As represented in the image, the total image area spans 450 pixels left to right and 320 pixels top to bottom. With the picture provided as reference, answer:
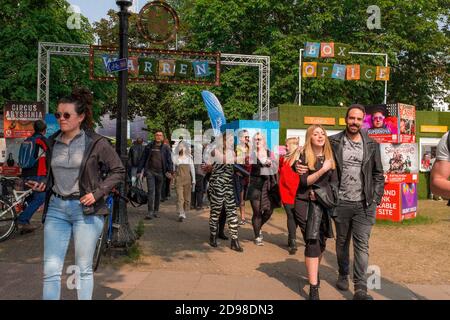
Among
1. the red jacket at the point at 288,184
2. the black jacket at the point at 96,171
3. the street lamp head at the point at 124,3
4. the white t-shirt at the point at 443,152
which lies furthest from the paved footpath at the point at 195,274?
the street lamp head at the point at 124,3

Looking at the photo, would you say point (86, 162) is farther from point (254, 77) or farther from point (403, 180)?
point (254, 77)

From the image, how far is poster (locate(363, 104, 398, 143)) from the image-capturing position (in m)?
11.4

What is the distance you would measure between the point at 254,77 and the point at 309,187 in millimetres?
23277

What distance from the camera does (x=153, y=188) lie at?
10930 millimetres

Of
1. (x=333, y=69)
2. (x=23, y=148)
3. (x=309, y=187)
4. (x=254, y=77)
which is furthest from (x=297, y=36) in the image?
(x=309, y=187)

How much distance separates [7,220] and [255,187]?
159 inches

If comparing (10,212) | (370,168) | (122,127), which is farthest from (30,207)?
(370,168)

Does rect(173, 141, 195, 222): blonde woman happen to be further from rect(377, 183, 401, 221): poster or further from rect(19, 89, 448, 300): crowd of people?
rect(377, 183, 401, 221): poster

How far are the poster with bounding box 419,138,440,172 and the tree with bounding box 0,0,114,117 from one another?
16.5 metres

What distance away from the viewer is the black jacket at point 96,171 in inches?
150

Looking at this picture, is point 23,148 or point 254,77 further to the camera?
point 254,77

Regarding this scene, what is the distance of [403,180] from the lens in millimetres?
11492

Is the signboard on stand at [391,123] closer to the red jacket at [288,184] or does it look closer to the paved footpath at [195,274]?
the paved footpath at [195,274]

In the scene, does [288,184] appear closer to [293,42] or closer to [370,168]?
[370,168]
